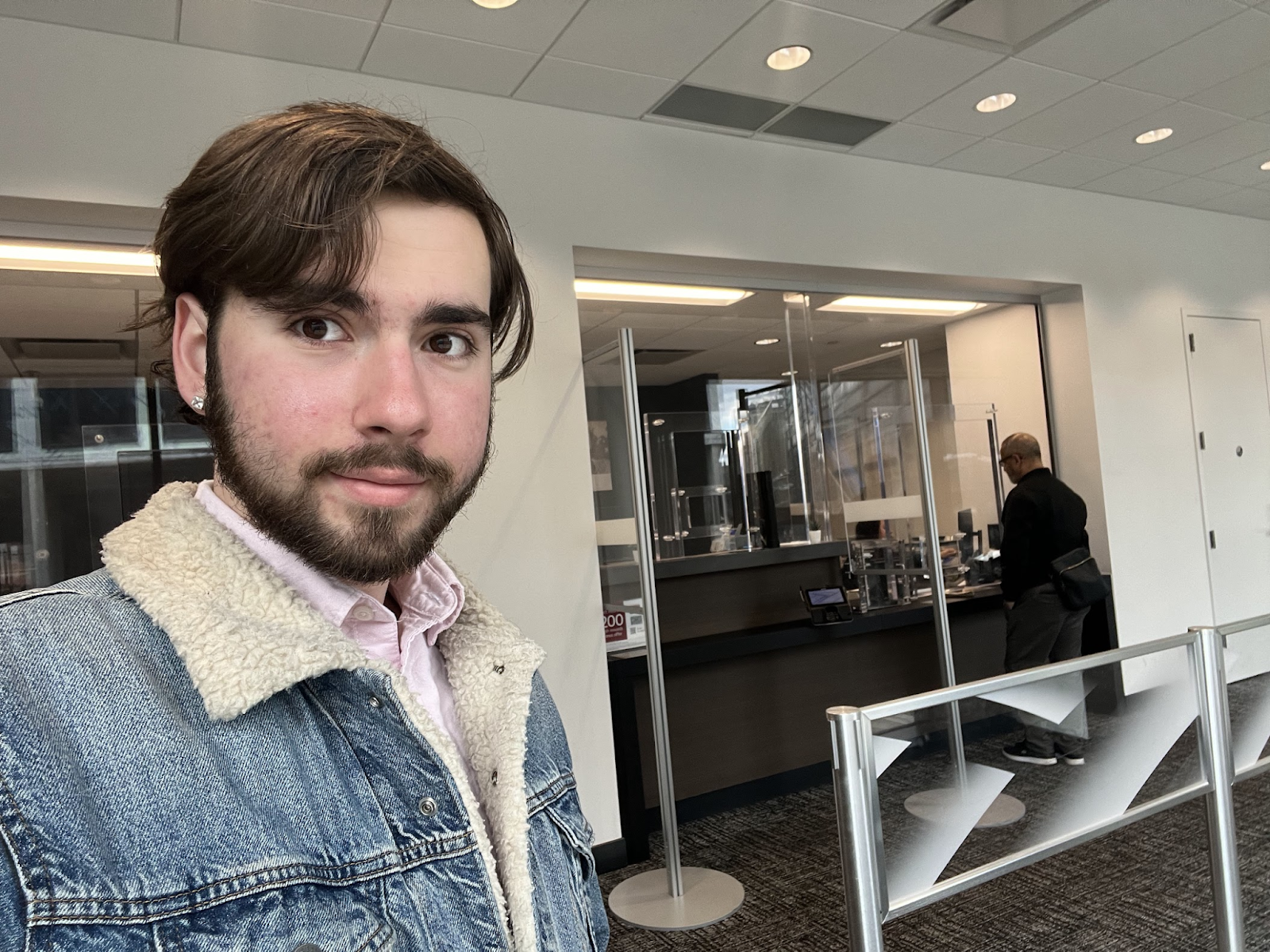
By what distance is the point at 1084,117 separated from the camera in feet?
13.2

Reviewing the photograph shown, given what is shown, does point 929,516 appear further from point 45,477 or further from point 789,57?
point 45,477

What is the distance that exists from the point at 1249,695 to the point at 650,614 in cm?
168

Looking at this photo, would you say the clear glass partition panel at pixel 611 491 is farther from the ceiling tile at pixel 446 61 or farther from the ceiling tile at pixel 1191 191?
the ceiling tile at pixel 1191 191

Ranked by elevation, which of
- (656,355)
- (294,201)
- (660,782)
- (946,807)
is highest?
(656,355)

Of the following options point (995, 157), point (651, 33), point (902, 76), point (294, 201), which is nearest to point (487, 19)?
point (651, 33)

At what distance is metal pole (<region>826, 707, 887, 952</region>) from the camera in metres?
1.18

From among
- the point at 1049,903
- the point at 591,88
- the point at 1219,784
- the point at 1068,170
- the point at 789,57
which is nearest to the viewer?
the point at 1219,784

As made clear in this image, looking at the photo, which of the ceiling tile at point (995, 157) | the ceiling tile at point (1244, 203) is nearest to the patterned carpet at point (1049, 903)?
the ceiling tile at point (995, 157)

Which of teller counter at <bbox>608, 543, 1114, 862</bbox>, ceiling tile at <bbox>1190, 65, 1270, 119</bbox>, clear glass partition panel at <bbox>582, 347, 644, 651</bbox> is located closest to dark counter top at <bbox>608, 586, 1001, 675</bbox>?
teller counter at <bbox>608, 543, 1114, 862</bbox>

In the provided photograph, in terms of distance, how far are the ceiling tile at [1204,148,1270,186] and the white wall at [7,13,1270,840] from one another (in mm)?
391

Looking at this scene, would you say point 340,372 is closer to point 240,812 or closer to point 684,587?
point 240,812

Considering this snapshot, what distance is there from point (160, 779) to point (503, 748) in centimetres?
28

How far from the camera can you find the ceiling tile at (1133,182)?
15.8ft

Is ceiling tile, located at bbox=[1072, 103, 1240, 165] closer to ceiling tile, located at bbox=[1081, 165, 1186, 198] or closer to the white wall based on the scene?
ceiling tile, located at bbox=[1081, 165, 1186, 198]
